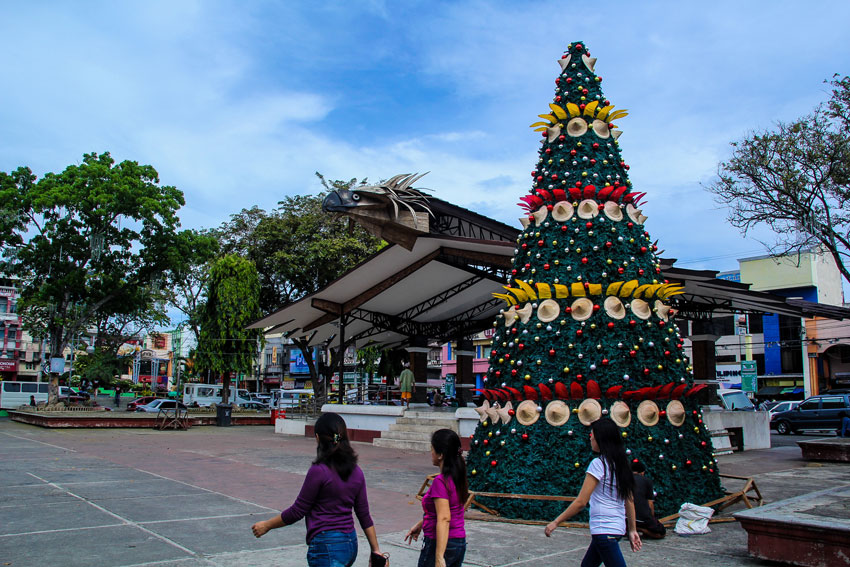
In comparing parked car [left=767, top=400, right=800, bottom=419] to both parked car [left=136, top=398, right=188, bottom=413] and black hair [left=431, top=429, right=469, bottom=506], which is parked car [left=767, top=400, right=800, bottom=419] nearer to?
black hair [left=431, top=429, right=469, bottom=506]

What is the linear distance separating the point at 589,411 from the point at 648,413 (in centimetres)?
66

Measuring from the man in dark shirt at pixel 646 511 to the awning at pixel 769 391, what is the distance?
38.6m

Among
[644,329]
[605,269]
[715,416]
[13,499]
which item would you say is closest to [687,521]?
[644,329]

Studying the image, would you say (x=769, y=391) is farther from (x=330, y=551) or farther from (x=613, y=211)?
(x=330, y=551)

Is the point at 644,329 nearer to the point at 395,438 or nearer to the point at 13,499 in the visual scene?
the point at 13,499

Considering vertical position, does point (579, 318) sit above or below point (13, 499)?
above

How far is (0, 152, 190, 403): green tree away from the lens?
25.5 m

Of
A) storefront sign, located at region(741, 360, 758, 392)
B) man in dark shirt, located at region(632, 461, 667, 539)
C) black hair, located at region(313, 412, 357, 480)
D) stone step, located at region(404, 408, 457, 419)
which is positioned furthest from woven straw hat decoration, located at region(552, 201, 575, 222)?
storefront sign, located at region(741, 360, 758, 392)

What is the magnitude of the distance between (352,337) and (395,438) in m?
8.61

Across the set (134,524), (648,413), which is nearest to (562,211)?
(648,413)

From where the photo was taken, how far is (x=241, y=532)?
6.35 metres

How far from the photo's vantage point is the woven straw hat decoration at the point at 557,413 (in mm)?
6941

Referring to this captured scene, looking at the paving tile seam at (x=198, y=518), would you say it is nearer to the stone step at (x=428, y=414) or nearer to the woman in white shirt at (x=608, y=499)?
the woman in white shirt at (x=608, y=499)

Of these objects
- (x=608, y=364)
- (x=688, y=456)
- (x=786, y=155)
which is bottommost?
(x=688, y=456)
